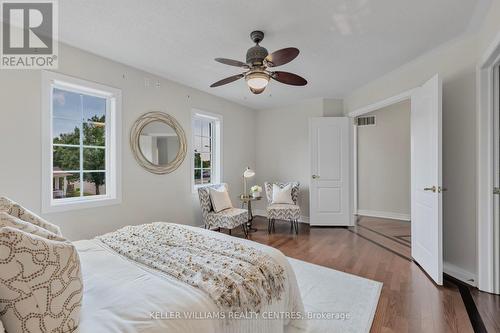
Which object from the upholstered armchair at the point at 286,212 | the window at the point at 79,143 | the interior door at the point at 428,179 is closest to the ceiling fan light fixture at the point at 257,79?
the interior door at the point at 428,179

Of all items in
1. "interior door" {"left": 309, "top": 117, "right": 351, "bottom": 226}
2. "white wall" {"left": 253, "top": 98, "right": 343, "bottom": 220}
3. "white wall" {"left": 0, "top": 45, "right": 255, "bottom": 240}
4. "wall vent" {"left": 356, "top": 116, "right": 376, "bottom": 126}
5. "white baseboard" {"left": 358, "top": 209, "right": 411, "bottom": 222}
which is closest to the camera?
"white wall" {"left": 0, "top": 45, "right": 255, "bottom": 240}

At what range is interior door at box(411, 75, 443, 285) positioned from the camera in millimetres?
2451

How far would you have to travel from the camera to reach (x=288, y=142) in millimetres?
5332

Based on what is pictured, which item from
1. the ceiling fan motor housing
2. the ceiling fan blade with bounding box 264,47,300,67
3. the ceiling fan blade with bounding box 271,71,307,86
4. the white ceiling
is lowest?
the ceiling fan blade with bounding box 271,71,307,86

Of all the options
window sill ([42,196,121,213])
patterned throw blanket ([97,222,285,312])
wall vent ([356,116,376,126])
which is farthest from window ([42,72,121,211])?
wall vent ([356,116,376,126])

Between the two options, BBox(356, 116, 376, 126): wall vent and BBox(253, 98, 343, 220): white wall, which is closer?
BBox(253, 98, 343, 220): white wall

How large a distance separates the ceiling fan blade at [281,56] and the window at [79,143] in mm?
2073

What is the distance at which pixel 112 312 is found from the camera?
40.5 inches

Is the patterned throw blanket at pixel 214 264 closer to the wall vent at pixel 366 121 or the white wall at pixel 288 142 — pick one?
the white wall at pixel 288 142

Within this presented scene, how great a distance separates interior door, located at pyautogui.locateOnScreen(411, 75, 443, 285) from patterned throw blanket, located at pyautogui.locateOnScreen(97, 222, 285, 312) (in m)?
1.89

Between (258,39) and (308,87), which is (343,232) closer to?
(308,87)

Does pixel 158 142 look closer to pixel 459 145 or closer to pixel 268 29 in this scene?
pixel 268 29

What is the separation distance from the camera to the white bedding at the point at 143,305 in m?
0.98

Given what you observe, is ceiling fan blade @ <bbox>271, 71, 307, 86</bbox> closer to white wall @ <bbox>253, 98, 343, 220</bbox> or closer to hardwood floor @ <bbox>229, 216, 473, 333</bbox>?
hardwood floor @ <bbox>229, 216, 473, 333</bbox>
